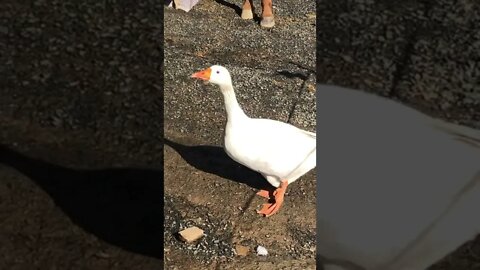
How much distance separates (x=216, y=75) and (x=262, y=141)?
0.53ft

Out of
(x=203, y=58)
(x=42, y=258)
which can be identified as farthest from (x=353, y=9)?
(x=42, y=258)

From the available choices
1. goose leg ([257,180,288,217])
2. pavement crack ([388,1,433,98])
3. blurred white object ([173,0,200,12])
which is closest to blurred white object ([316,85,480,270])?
goose leg ([257,180,288,217])

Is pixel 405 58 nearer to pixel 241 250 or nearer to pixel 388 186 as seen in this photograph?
pixel 388 186

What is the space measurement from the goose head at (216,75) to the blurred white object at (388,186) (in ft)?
0.77

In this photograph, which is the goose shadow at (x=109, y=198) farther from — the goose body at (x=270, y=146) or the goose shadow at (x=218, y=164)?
the goose body at (x=270, y=146)

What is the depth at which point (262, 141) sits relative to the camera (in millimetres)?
1490

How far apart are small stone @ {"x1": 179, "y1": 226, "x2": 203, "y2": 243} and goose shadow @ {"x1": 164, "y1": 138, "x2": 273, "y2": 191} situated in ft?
0.42

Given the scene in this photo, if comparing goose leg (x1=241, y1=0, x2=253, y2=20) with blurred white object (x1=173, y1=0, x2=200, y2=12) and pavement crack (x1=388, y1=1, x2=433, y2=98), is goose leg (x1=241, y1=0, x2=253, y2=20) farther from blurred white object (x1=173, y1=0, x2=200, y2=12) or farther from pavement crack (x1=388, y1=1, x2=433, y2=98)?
pavement crack (x1=388, y1=1, x2=433, y2=98)


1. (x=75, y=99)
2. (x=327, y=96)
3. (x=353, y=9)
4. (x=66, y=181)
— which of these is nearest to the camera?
(x=327, y=96)

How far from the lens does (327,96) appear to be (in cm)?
168

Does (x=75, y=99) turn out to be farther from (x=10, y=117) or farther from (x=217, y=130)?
(x=217, y=130)

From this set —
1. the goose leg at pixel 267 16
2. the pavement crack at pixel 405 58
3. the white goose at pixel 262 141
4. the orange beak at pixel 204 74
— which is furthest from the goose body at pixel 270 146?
the pavement crack at pixel 405 58

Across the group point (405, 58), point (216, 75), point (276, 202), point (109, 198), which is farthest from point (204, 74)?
point (405, 58)

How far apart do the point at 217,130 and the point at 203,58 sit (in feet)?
0.51
